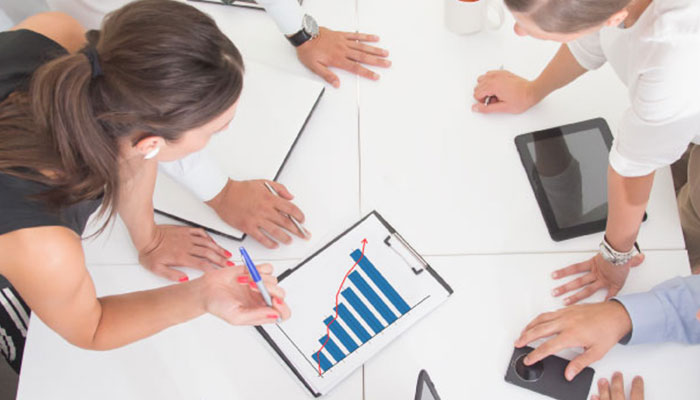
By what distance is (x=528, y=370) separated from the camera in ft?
3.33

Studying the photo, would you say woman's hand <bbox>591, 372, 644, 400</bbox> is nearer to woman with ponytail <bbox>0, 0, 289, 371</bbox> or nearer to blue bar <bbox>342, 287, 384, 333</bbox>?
blue bar <bbox>342, 287, 384, 333</bbox>

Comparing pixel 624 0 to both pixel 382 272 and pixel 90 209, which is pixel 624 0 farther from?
pixel 90 209

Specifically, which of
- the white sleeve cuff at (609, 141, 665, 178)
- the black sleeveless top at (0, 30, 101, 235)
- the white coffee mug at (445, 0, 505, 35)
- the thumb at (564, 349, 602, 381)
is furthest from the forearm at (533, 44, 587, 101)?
the black sleeveless top at (0, 30, 101, 235)

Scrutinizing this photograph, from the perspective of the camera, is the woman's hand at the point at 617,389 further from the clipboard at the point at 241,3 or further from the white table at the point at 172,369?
the clipboard at the point at 241,3

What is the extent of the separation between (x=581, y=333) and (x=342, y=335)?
40 centimetres

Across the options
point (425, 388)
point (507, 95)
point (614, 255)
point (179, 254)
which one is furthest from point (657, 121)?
point (179, 254)

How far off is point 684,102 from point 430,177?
48 cm

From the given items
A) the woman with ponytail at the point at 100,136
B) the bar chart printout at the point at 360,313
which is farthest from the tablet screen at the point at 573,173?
the woman with ponytail at the point at 100,136

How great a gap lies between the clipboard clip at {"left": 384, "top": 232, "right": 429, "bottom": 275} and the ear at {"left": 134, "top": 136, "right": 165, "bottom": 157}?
478mm

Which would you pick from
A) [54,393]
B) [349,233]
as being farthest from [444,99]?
[54,393]

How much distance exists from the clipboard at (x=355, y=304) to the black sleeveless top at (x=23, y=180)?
1.30 ft

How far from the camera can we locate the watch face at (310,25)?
1300mm

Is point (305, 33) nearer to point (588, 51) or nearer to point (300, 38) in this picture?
point (300, 38)

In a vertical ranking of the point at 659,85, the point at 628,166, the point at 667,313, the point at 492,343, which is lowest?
the point at 492,343
